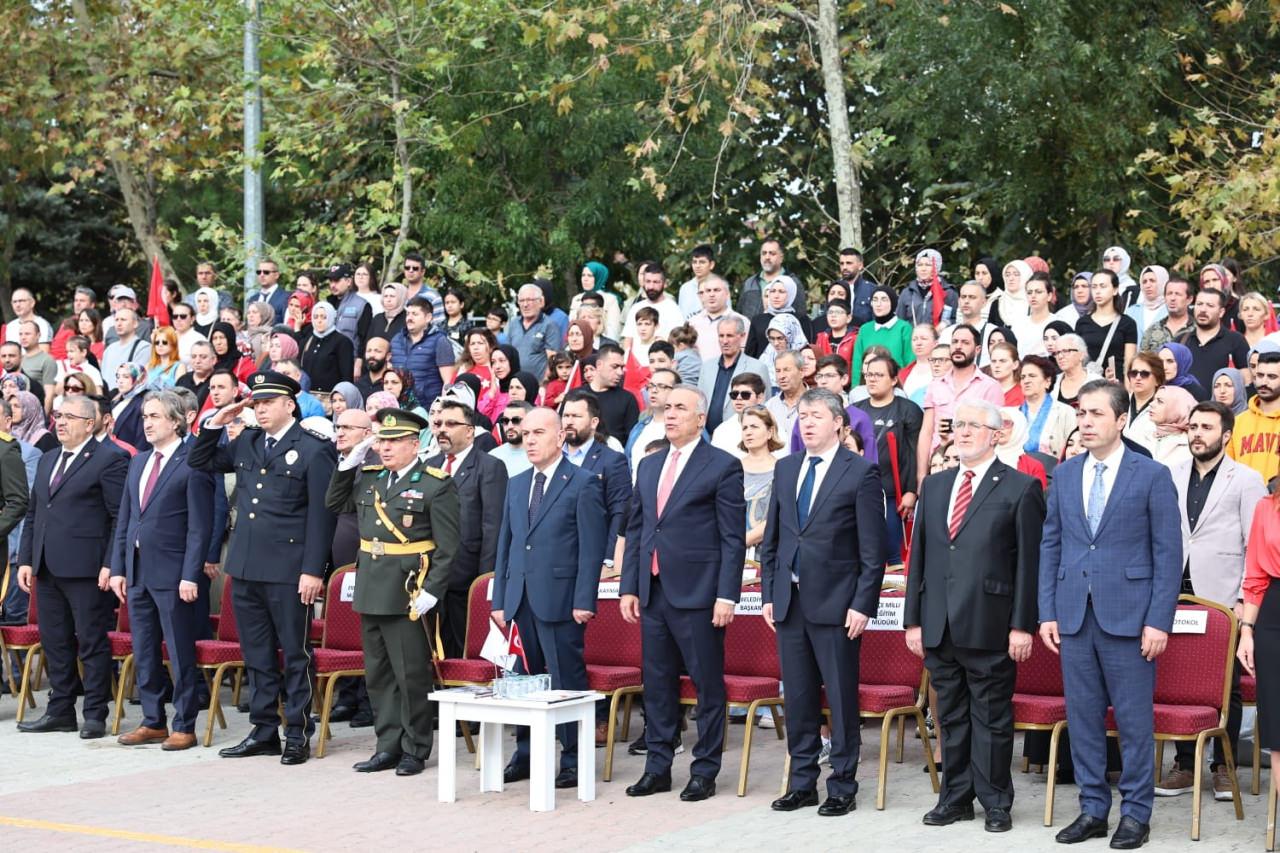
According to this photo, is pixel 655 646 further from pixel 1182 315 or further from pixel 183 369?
pixel 183 369

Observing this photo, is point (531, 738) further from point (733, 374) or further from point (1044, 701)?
point (733, 374)

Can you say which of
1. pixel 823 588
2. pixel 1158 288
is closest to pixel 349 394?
pixel 823 588

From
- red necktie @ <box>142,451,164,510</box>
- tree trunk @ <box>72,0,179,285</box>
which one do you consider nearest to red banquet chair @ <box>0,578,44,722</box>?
red necktie @ <box>142,451,164,510</box>

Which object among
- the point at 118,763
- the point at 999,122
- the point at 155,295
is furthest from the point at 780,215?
the point at 118,763

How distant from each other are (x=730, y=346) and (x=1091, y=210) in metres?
7.12

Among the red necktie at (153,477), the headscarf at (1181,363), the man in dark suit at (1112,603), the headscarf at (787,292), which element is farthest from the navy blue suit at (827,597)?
the headscarf at (787,292)

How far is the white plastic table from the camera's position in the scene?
8.41m

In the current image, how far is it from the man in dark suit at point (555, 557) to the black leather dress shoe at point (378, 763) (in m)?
0.71

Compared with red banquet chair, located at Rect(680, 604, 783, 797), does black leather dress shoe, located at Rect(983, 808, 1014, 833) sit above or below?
below

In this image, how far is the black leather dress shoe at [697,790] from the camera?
334 inches

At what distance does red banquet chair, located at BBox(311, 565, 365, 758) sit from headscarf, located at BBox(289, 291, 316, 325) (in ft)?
21.1

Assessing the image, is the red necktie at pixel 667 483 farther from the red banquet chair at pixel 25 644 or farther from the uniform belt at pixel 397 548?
the red banquet chair at pixel 25 644

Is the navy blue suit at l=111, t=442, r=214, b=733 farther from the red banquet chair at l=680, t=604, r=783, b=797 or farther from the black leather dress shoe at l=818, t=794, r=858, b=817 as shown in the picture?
the black leather dress shoe at l=818, t=794, r=858, b=817

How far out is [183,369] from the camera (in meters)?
15.4
